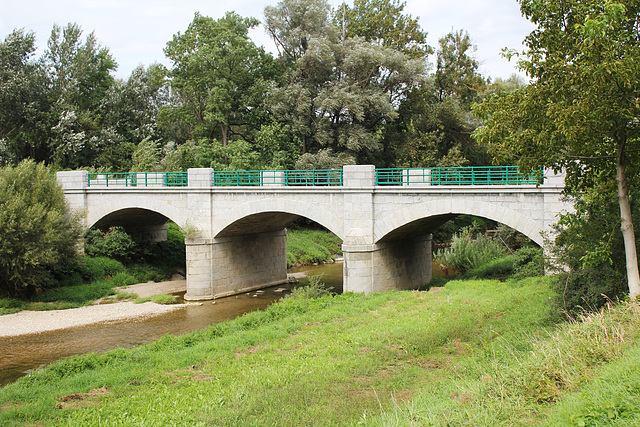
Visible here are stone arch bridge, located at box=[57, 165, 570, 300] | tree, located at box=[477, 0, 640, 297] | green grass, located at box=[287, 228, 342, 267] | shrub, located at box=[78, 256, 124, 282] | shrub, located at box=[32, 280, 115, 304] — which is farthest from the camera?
green grass, located at box=[287, 228, 342, 267]

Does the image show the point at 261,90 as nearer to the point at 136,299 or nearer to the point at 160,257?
the point at 160,257

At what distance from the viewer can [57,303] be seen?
981 inches

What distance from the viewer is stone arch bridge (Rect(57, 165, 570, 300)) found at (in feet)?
64.7

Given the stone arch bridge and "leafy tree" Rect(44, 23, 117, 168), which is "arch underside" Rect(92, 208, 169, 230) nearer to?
the stone arch bridge

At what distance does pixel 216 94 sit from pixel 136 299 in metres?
20.5

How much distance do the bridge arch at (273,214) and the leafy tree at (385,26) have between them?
23.8 metres

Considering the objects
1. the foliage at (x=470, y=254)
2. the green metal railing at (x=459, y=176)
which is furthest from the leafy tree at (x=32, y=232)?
the foliage at (x=470, y=254)

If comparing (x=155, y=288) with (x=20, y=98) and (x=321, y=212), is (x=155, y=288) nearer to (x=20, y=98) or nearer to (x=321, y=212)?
(x=321, y=212)

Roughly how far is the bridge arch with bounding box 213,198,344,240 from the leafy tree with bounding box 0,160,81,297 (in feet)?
24.2

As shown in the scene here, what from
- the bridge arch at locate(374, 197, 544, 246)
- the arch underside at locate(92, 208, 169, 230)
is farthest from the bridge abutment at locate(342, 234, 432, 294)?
the arch underside at locate(92, 208, 169, 230)

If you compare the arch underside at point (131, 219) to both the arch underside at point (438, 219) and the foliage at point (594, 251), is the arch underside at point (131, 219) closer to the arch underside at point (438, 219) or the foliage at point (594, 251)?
the arch underside at point (438, 219)

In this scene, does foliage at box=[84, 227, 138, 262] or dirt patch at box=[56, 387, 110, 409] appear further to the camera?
foliage at box=[84, 227, 138, 262]

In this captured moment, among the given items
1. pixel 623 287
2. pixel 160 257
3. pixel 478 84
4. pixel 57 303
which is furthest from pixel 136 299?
pixel 478 84

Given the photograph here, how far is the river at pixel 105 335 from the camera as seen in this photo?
16.6 metres
